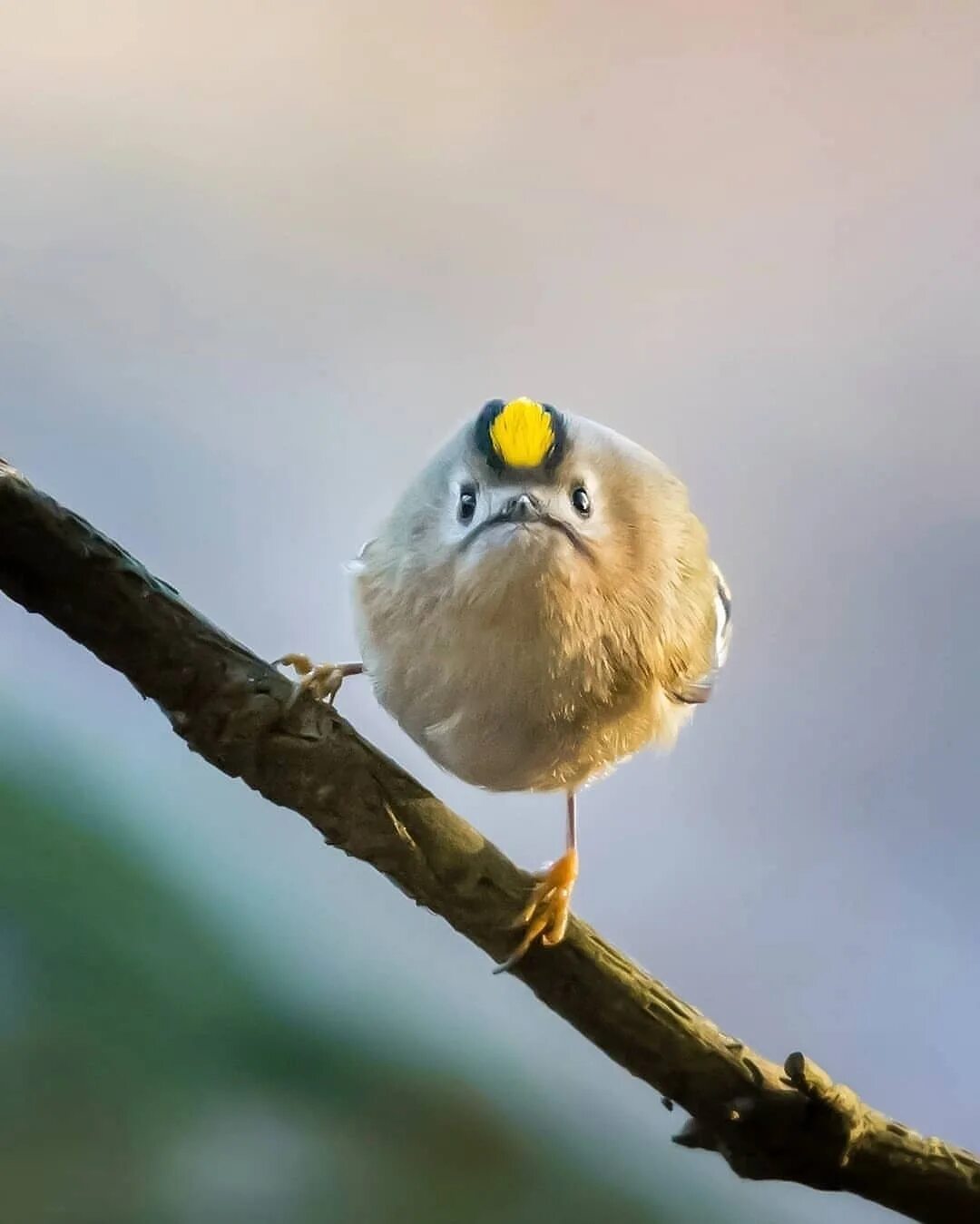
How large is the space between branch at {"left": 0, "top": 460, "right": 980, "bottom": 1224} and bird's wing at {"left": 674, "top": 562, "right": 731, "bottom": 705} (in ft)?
0.66

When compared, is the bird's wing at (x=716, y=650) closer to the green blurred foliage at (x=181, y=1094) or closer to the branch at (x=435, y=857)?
the branch at (x=435, y=857)

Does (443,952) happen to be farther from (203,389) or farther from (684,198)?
(684,198)

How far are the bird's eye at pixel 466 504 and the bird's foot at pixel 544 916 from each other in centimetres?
29

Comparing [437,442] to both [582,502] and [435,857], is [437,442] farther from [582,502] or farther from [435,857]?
[435,857]

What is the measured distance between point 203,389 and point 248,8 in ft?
1.29

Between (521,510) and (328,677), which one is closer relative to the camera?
(521,510)

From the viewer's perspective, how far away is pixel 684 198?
1091mm

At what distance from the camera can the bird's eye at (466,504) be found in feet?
2.36

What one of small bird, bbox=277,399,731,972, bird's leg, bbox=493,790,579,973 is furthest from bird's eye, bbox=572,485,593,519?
bird's leg, bbox=493,790,579,973

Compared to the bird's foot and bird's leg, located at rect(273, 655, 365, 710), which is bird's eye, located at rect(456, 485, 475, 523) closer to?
bird's leg, located at rect(273, 655, 365, 710)

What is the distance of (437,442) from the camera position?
3.38 ft

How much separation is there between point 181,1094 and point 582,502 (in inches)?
28.0

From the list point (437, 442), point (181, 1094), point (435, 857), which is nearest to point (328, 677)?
point (435, 857)

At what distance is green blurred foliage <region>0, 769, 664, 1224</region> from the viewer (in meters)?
0.95
